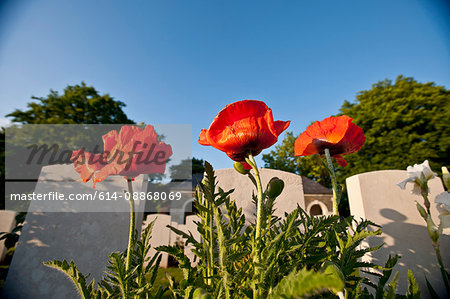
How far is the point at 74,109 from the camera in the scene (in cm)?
1224

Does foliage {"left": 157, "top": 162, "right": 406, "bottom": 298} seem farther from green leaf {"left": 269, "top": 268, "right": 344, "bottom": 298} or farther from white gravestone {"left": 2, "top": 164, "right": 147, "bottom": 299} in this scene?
white gravestone {"left": 2, "top": 164, "right": 147, "bottom": 299}

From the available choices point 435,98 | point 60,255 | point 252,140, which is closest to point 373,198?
point 252,140

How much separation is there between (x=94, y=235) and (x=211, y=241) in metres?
2.31

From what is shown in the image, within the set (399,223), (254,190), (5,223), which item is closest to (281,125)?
(254,190)

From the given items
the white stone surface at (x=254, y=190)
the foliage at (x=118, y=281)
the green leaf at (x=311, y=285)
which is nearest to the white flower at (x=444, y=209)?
the white stone surface at (x=254, y=190)

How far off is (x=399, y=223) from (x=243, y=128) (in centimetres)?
223

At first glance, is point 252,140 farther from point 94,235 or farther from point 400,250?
point 94,235

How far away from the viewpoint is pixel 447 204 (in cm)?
124

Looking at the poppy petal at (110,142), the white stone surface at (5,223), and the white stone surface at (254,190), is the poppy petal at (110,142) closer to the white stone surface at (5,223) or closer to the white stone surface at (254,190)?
the white stone surface at (254,190)

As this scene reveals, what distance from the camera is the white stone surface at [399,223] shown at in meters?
1.78

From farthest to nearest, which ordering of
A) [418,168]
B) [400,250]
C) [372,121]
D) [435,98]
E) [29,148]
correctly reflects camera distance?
[372,121]
[435,98]
[29,148]
[400,250]
[418,168]

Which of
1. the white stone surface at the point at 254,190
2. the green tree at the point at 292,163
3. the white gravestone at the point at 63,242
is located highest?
the green tree at the point at 292,163

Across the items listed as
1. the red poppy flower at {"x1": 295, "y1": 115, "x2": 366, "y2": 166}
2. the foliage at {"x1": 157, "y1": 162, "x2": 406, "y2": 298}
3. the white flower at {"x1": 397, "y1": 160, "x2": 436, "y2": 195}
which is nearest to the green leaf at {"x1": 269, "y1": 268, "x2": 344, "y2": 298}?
the foliage at {"x1": 157, "y1": 162, "x2": 406, "y2": 298}

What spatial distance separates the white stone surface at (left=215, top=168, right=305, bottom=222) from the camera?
1844 millimetres
